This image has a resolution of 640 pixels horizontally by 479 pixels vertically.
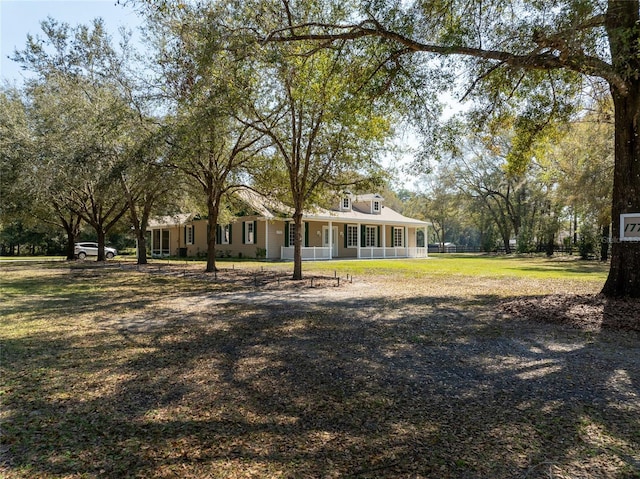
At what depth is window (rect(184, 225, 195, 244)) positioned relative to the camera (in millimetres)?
31344

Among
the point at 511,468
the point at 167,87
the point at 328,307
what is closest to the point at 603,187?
the point at 328,307

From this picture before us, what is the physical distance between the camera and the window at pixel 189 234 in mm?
31344

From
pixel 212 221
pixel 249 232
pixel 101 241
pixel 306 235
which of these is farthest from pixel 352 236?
pixel 101 241

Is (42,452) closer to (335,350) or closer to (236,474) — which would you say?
(236,474)

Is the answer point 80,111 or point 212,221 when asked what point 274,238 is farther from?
point 80,111

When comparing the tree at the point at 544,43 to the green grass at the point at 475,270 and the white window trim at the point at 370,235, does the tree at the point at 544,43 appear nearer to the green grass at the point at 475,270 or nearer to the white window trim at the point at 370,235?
the green grass at the point at 475,270

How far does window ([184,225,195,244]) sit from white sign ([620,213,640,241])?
2804 cm

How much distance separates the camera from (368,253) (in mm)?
29609

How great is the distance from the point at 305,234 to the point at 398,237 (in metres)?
10.5

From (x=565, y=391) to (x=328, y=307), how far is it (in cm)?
529

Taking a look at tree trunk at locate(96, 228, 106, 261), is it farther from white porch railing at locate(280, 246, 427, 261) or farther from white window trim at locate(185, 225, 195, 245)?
white porch railing at locate(280, 246, 427, 261)

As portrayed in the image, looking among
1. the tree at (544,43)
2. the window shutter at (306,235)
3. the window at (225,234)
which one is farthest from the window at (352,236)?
the tree at (544,43)

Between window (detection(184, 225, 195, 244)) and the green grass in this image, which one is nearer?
the green grass

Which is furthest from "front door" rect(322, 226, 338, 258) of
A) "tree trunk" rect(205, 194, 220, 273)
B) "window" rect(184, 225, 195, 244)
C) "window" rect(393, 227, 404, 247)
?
"tree trunk" rect(205, 194, 220, 273)
